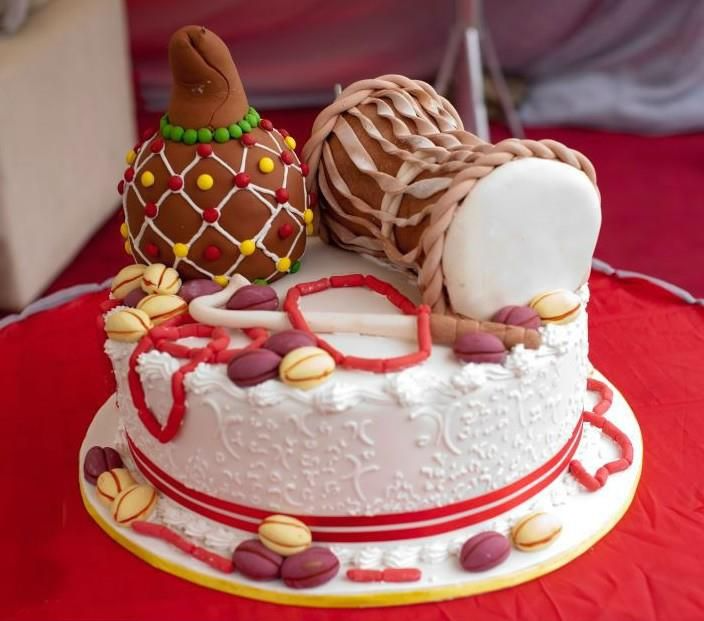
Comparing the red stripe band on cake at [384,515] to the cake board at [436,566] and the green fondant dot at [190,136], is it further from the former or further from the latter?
the green fondant dot at [190,136]

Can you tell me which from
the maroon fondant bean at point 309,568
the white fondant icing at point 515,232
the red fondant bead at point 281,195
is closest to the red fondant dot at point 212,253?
the red fondant bead at point 281,195

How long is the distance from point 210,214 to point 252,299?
0.42 ft

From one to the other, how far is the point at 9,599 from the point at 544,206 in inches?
34.9

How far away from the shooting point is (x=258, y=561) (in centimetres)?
138

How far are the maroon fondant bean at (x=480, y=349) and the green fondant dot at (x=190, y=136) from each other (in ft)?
Result: 1.50

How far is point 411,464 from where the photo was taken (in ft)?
4.45

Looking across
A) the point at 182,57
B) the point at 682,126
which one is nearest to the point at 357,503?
the point at 182,57

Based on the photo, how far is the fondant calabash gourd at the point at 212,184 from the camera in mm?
1445

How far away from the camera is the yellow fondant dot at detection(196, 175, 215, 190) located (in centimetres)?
144

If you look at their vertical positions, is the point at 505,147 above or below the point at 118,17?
above

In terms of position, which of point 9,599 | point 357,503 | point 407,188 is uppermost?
point 407,188

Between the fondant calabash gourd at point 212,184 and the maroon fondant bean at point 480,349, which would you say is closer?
the maroon fondant bean at point 480,349

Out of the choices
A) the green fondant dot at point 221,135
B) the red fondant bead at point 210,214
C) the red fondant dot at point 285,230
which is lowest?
the red fondant dot at point 285,230

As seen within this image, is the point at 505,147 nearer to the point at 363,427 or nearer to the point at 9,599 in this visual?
the point at 363,427
